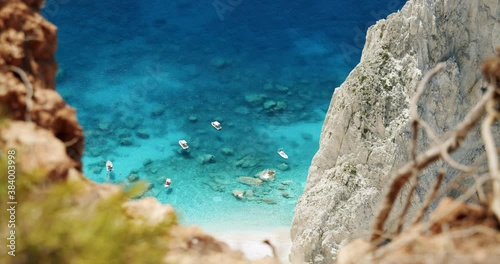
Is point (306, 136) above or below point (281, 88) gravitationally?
below

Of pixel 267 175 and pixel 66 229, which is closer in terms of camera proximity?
pixel 66 229

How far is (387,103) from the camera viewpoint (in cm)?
1173

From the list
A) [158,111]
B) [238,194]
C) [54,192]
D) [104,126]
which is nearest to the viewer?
[54,192]

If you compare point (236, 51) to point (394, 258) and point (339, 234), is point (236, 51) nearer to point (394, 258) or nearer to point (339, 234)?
point (339, 234)

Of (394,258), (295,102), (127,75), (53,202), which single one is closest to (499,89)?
(394,258)

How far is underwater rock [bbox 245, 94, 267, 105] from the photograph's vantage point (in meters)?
24.6

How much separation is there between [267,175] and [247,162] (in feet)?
3.51

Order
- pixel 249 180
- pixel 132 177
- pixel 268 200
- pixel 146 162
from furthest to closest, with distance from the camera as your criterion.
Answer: pixel 146 162
pixel 249 180
pixel 132 177
pixel 268 200

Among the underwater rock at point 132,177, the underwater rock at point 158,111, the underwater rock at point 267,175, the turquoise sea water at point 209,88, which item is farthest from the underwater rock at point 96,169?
the underwater rock at point 267,175

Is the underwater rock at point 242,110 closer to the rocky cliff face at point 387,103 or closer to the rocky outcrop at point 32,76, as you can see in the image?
the rocky cliff face at point 387,103

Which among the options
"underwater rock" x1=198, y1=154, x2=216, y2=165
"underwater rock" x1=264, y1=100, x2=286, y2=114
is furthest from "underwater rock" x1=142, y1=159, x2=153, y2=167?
"underwater rock" x1=264, y1=100, x2=286, y2=114

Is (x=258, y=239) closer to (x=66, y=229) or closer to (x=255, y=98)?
(x=255, y=98)

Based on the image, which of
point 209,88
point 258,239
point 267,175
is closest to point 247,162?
point 267,175

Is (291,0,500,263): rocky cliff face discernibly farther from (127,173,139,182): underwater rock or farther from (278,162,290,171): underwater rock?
(127,173,139,182): underwater rock
